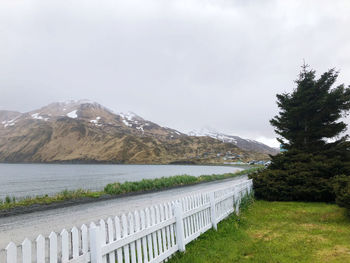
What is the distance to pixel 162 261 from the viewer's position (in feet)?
17.1

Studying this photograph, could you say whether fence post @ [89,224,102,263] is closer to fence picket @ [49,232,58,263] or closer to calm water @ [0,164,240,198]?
fence picket @ [49,232,58,263]

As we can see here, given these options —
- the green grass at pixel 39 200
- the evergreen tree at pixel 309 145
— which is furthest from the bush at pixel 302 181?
the green grass at pixel 39 200

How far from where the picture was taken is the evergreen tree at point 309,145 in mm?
12812

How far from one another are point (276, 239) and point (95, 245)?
511cm

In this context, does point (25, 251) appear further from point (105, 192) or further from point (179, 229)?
point (105, 192)

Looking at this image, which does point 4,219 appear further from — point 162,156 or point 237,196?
point 162,156

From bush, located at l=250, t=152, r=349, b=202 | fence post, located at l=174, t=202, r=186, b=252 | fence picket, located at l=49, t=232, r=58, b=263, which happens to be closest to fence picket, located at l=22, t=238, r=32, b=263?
fence picket, located at l=49, t=232, r=58, b=263

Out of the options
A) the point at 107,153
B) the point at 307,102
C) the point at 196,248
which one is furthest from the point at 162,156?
the point at 196,248

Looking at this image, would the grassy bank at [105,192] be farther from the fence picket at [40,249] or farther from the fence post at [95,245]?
the fence picket at [40,249]

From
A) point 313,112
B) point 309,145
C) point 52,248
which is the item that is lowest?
point 52,248

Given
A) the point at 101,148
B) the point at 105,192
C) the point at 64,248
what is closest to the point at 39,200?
the point at 105,192

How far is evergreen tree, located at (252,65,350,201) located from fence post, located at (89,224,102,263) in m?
11.5

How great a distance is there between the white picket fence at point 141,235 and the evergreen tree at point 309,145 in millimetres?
5617

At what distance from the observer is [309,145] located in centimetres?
1709
